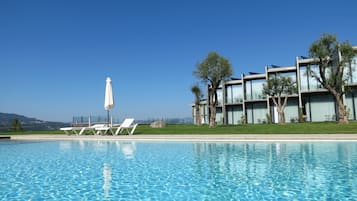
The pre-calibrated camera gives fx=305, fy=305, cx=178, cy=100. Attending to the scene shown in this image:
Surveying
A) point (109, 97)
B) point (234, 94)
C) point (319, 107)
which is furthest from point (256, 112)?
point (109, 97)

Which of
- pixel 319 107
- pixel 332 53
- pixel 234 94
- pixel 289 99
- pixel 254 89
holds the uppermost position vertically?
pixel 332 53

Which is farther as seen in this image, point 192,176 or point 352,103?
point 352,103

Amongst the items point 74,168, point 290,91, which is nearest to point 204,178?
point 74,168

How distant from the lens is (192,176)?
283 inches

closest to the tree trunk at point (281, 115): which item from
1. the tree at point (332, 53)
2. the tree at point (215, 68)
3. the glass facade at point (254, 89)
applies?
the tree at point (332, 53)

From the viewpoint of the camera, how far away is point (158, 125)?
103 ft

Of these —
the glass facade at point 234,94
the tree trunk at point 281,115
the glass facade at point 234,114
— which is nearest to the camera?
the tree trunk at point 281,115

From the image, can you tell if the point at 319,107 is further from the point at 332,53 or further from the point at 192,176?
the point at 192,176

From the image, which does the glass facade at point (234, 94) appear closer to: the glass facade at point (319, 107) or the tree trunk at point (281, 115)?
the glass facade at point (319, 107)

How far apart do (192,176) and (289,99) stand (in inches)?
1194

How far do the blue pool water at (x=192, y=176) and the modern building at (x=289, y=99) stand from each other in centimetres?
1994

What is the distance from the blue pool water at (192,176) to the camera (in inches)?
220

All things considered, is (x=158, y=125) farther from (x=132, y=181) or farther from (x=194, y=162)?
(x=132, y=181)

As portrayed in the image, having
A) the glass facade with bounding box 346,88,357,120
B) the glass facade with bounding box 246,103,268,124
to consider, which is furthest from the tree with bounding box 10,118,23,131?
the glass facade with bounding box 346,88,357,120
